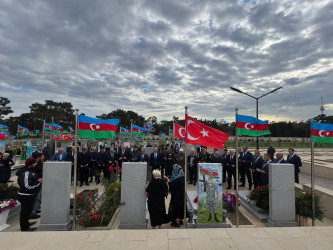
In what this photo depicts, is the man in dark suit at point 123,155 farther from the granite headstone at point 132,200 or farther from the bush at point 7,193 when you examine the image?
the granite headstone at point 132,200

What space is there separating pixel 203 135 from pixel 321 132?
12.1ft

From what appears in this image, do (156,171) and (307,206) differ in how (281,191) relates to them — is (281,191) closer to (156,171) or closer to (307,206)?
(307,206)

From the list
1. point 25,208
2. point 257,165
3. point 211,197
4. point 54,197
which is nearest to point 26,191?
point 25,208

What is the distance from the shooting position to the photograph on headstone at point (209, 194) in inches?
194

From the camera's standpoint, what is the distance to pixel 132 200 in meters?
4.91

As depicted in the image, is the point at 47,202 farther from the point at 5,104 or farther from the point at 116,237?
the point at 5,104

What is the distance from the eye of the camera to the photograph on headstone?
4.92m

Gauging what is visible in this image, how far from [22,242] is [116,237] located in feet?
6.00

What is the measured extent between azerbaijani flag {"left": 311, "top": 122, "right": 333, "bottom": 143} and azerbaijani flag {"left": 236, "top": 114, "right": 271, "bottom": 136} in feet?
4.38

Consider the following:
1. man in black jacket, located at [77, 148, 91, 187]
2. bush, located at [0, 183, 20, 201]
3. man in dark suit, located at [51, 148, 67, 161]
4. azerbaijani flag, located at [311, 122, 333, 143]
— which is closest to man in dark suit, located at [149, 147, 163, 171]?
man in black jacket, located at [77, 148, 91, 187]

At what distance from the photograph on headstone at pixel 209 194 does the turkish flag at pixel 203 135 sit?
0.67 m

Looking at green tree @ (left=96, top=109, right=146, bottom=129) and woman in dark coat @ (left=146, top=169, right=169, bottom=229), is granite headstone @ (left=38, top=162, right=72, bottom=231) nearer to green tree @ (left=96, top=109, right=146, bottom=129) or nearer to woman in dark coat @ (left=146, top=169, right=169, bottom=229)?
woman in dark coat @ (left=146, top=169, right=169, bottom=229)

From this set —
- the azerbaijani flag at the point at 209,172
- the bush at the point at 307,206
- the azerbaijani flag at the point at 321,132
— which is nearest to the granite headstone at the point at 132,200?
the azerbaijani flag at the point at 209,172

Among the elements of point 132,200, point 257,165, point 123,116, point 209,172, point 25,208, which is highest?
point 123,116
